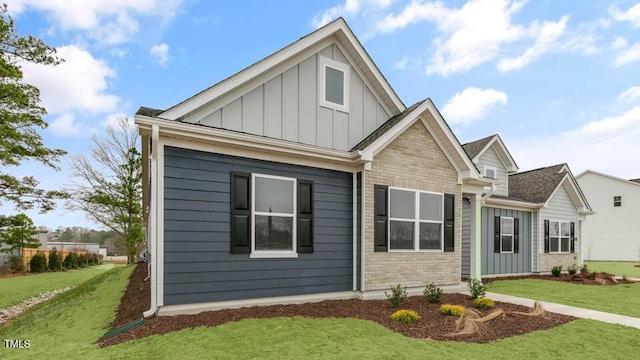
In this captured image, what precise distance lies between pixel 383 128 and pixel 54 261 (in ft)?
86.7

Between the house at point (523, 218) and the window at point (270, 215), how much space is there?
26.5 feet

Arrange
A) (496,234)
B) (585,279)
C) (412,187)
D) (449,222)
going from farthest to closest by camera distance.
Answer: (496,234)
(585,279)
(449,222)
(412,187)

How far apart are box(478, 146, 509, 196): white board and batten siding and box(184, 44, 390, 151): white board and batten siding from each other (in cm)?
864

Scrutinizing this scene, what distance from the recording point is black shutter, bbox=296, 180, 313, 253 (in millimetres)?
8024

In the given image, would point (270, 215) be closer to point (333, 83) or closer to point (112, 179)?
point (333, 83)

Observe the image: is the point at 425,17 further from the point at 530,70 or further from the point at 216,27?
the point at 216,27

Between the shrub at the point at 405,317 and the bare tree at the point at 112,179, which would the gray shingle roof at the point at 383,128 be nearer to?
the shrub at the point at 405,317

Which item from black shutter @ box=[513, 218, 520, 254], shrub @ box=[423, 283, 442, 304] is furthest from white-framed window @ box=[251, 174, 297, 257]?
black shutter @ box=[513, 218, 520, 254]

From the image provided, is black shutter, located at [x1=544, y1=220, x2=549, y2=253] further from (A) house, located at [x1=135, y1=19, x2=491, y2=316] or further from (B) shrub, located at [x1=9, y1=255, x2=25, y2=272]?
(B) shrub, located at [x1=9, y1=255, x2=25, y2=272]

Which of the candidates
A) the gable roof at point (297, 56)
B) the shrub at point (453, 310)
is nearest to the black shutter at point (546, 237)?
the gable roof at point (297, 56)

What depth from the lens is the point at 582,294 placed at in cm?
1110

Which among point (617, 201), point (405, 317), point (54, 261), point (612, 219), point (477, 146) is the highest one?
point (477, 146)

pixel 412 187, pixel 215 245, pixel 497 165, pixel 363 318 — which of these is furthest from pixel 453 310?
pixel 497 165

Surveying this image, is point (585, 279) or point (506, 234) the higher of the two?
point (506, 234)
